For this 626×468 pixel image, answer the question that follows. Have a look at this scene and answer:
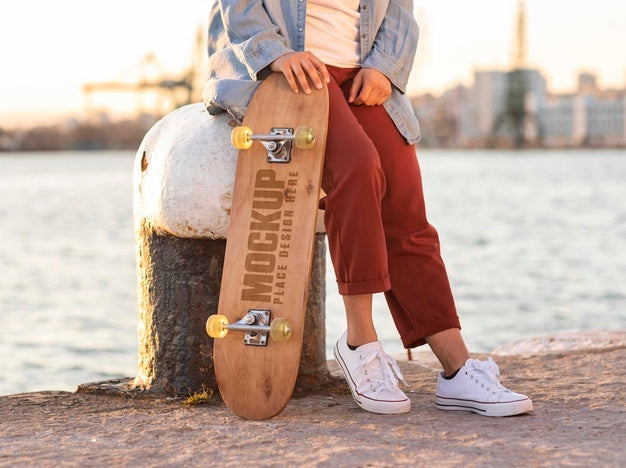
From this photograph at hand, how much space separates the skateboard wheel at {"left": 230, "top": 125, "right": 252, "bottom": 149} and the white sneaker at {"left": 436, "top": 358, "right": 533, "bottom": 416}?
0.81 meters

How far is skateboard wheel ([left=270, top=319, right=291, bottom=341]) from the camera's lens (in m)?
2.49

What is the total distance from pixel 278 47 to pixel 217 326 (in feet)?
2.54

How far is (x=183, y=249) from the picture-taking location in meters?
2.87

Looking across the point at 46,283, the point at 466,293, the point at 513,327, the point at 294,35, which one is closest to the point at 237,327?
the point at 294,35

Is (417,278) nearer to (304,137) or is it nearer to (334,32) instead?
(304,137)

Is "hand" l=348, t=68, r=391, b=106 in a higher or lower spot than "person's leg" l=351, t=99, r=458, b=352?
higher

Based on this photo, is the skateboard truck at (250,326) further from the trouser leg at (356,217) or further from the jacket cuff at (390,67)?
the jacket cuff at (390,67)

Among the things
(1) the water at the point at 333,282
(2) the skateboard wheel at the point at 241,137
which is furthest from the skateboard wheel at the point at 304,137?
(1) the water at the point at 333,282

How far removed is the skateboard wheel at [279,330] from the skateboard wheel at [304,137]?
1.49 feet

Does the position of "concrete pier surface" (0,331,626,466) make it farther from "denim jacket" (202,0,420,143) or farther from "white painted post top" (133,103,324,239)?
"denim jacket" (202,0,420,143)

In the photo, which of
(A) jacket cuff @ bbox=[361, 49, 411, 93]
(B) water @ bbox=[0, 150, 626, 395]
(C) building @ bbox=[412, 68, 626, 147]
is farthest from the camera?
(C) building @ bbox=[412, 68, 626, 147]

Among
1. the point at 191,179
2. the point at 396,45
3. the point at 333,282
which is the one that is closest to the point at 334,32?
the point at 396,45

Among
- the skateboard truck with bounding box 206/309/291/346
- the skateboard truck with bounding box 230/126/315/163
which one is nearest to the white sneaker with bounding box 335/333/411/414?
the skateboard truck with bounding box 206/309/291/346

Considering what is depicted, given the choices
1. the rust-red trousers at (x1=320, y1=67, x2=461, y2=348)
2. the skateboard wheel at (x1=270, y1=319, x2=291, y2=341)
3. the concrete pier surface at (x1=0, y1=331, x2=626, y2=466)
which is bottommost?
the concrete pier surface at (x1=0, y1=331, x2=626, y2=466)
